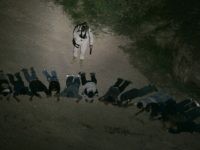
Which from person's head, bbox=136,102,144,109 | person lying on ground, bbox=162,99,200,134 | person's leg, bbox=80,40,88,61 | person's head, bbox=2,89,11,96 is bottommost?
person lying on ground, bbox=162,99,200,134

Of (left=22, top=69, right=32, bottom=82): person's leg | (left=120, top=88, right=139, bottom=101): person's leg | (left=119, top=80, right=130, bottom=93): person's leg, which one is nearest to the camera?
(left=22, top=69, right=32, bottom=82): person's leg

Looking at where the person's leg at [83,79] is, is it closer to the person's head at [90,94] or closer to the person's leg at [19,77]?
the person's head at [90,94]

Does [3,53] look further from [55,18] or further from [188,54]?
[188,54]

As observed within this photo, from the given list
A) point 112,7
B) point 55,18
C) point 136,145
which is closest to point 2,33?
point 55,18

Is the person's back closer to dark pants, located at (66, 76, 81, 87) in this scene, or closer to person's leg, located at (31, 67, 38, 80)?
dark pants, located at (66, 76, 81, 87)

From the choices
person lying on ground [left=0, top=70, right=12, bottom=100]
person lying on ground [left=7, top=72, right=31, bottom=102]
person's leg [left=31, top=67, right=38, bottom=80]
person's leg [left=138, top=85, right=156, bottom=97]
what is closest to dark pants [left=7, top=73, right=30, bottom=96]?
person lying on ground [left=7, top=72, right=31, bottom=102]

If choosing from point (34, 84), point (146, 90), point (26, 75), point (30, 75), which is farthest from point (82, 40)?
point (146, 90)

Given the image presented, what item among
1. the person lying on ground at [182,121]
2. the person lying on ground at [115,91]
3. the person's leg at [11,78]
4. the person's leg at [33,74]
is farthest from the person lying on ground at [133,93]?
the person's leg at [11,78]
